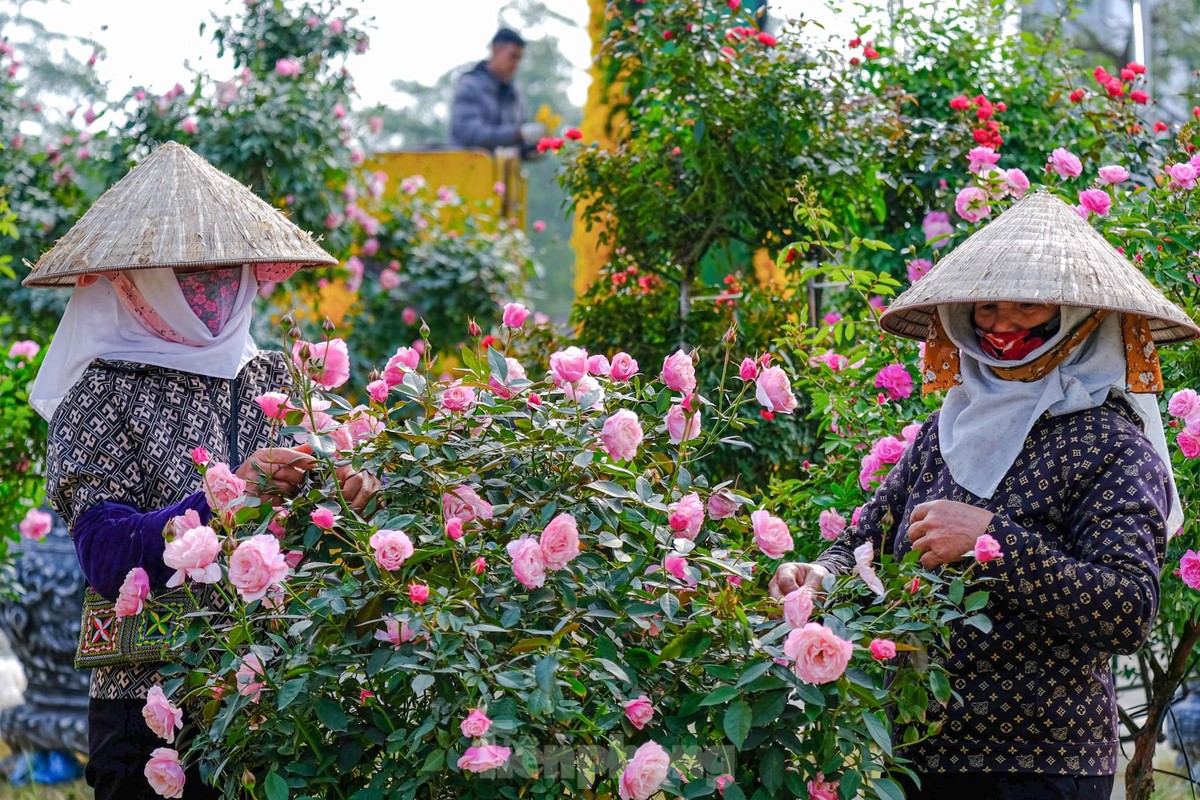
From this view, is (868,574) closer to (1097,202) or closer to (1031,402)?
(1031,402)

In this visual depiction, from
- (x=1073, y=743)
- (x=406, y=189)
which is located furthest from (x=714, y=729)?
(x=406, y=189)

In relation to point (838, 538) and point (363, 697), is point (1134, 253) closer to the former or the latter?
point (838, 538)

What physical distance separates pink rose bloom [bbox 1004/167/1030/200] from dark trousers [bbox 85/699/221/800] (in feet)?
7.76

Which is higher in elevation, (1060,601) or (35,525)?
(1060,601)

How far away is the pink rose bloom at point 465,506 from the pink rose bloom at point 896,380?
4.69 ft

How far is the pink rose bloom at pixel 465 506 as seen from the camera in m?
2.15

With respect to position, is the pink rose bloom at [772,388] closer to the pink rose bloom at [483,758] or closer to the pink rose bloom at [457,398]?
the pink rose bloom at [457,398]

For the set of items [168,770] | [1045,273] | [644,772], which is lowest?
[168,770]

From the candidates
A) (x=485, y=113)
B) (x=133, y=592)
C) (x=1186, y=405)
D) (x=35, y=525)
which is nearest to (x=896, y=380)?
(x=1186, y=405)

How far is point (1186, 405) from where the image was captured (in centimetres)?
277

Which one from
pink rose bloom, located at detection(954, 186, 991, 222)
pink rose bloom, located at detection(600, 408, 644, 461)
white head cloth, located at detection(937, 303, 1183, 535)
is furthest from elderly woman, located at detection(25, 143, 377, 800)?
pink rose bloom, located at detection(954, 186, 991, 222)

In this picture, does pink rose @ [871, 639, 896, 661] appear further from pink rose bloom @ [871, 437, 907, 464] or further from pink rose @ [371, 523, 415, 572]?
pink rose bloom @ [871, 437, 907, 464]

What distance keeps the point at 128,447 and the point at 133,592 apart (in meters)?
0.41

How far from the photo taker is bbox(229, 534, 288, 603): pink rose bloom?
1981 millimetres
